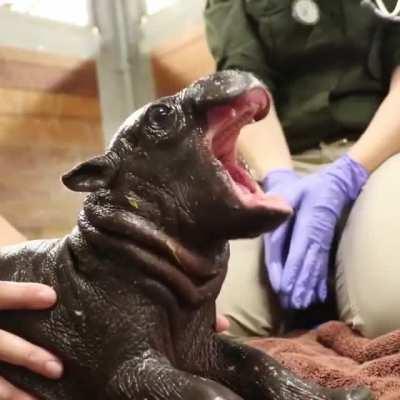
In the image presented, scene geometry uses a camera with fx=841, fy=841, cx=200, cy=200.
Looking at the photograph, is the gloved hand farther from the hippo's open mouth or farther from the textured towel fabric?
the hippo's open mouth

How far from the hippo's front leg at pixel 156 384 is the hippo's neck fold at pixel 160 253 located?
0.05 metres

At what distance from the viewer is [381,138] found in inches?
42.3

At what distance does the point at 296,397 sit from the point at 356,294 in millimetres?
427

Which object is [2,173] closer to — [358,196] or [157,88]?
[157,88]

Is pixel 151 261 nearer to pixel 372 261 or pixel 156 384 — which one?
pixel 156 384

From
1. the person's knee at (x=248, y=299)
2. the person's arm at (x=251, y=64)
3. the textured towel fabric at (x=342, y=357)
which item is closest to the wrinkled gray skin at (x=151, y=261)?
the textured towel fabric at (x=342, y=357)

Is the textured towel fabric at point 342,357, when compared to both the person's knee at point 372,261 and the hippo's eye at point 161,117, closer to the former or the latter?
the person's knee at point 372,261

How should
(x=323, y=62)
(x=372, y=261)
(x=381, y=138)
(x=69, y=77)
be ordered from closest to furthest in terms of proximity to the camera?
(x=372, y=261) → (x=381, y=138) → (x=323, y=62) → (x=69, y=77)

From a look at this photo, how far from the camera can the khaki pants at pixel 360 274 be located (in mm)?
921

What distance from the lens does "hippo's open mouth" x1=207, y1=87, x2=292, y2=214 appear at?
0.52 metres

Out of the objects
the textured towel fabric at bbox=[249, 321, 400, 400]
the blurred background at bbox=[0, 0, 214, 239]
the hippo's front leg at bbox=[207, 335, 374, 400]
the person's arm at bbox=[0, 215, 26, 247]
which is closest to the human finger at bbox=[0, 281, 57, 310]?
the hippo's front leg at bbox=[207, 335, 374, 400]

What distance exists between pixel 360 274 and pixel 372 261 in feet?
0.07

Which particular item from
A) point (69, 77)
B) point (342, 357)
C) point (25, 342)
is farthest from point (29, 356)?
point (69, 77)

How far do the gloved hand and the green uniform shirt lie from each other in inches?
4.8
